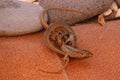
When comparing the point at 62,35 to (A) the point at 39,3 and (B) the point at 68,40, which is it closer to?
(B) the point at 68,40

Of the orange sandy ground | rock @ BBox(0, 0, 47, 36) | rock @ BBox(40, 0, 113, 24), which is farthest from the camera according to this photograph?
rock @ BBox(40, 0, 113, 24)

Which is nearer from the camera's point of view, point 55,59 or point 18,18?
point 55,59

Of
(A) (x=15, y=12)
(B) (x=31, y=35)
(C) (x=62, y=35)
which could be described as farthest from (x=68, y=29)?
(A) (x=15, y=12)

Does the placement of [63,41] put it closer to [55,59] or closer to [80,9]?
[55,59]

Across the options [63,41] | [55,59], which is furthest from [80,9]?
[55,59]

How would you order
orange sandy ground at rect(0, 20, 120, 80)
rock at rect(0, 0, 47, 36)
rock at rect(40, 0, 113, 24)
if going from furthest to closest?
rock at rect(40, 0, 113, 24)
rock at rect(0, 0, 47, 36)
orange sandy ground at rect(0, 20, 120, 80)
